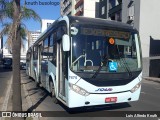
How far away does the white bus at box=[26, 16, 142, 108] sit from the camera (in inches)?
318

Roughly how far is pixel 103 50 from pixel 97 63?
519 mm

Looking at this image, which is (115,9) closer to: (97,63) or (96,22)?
(96,22)

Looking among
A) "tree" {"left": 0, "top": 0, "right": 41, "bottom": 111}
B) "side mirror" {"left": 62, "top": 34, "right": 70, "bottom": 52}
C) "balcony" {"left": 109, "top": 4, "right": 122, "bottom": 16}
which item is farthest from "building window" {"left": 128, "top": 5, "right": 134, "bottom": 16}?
"tree" {"left": 0, "top": 0, "right": 41, "bottom": 111}

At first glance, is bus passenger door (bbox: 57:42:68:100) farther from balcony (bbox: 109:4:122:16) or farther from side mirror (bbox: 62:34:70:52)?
balcony (bbox: 109:4:122:16)

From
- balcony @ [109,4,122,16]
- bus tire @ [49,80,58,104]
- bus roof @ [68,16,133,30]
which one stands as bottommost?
bus tire @ [49,80,58,104]

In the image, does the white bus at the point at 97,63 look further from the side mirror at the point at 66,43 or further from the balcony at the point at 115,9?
the balcony at the point at 115,9

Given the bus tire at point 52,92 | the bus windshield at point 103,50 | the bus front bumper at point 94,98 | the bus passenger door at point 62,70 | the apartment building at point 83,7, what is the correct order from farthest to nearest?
the apartment building at point 83,7, the bus tire at point 52,92, the bus passenger door at point 62,70, the bus windshield at point 103,50, the bus front bumper at point 94,98

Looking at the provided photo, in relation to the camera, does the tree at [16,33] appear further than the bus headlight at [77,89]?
No

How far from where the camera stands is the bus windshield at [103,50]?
824 cm

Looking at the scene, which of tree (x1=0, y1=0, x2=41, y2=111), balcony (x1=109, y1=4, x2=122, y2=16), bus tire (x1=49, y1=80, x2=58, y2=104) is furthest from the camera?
balcony (x1=109, y1=4, x2=122, y2=16)

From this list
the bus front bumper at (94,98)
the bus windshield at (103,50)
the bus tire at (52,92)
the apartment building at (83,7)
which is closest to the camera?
the bus front bumper at (94,98)

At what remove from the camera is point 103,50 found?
8594mm

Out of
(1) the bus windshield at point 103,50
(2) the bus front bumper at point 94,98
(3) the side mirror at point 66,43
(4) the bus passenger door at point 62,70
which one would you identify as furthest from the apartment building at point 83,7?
(3) the side mirror at point 66,43

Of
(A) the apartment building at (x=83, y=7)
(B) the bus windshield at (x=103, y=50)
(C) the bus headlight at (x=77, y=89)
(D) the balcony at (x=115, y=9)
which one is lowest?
(C) the bus headlight at (x=77, y=89)
